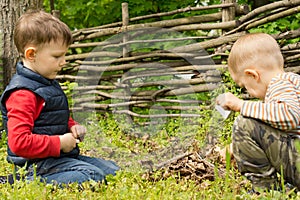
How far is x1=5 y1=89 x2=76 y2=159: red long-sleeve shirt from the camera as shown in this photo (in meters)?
2.54

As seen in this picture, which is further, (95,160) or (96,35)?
(96,35)

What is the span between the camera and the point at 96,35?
18.8 ft

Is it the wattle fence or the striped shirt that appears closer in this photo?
the striped shirt

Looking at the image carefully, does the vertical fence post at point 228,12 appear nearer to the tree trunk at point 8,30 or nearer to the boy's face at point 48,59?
the tree trunk at point 8,30

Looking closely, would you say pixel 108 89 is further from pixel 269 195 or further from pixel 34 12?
pixel 269 195

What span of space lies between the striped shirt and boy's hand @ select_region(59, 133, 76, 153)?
1.03m

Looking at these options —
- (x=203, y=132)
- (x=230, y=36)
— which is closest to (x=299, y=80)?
(x=203, y=132)

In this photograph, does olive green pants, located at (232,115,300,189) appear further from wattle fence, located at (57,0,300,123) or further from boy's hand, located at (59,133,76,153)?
wattle fence, located at (57,0,300,123)

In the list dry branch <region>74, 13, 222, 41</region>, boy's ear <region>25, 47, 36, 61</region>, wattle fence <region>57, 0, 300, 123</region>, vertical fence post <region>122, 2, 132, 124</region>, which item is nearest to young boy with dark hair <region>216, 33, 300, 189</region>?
boy's ear <region>25, 47, 36, 61</region>

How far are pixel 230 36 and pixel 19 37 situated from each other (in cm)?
234

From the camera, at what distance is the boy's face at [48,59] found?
270 centimetres

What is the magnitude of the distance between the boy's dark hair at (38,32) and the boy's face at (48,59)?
32 millimetres

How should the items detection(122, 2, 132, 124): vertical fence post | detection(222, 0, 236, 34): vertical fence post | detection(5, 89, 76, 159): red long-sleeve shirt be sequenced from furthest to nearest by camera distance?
detection(122, 2, 132, 124): vertical fence post → detection(222, 0, 236, 34): vertical fence post → detection(5, 89, 76, 159): red long-sleeve shirt

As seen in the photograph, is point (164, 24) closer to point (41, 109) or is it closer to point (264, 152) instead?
point (41, 109)
